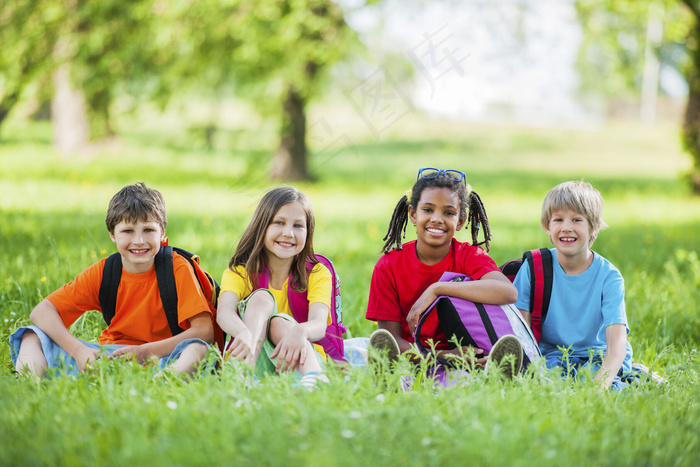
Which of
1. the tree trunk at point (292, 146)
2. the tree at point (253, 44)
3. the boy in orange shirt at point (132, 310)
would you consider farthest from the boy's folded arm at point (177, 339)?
the tree trunk at point (292, 146)

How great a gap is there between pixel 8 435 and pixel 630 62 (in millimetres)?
17218

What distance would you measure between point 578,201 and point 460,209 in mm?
623

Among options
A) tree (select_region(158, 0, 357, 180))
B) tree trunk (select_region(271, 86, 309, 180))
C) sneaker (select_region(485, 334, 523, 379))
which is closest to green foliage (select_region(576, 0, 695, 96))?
tree (select_region(158, 0, 357, 180))

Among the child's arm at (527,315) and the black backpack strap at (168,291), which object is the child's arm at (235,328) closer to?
the black backpack strap at (168,291)

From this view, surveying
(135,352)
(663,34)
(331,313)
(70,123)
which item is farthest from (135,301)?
(663,34)

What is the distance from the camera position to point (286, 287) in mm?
3504

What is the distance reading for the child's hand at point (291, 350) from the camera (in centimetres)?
305

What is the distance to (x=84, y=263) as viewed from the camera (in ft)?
16.2

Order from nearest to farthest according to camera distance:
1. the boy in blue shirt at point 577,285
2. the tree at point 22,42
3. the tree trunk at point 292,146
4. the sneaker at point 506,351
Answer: the sneaker at point 506,351, the boy in blue shirt at point 577,285, the tree at point 22,42, the tree trunk at point 292,146

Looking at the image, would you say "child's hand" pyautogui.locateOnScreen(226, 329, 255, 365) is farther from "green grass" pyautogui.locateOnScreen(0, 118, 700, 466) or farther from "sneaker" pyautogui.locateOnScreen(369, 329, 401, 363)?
"sneaker" pyautogui.locateOnScreen(369, 329, 401, 363)

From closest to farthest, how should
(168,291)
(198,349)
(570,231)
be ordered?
(198,349)
(168,291)
(570,231)

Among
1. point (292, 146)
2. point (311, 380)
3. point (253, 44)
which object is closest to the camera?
point (311, 380)

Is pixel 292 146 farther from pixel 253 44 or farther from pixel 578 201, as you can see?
pixel 578 201

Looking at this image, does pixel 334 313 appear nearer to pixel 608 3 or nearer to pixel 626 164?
pixel 608 3
